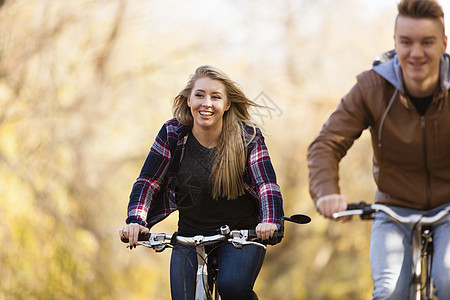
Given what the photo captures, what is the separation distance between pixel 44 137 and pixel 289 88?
3648 mm

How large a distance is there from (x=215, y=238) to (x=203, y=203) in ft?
1.32

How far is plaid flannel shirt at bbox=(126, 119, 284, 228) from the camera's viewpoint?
406 cm

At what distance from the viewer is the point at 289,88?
10266mm

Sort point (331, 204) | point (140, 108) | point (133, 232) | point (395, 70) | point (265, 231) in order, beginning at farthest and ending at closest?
point (140, 108) → point (133, 232) → point (265, 231) → point (395, 70) → point (331, 204)

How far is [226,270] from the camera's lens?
3805 mm

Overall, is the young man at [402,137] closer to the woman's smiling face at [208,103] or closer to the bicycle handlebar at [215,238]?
the bicycle handlebar at [215,238]

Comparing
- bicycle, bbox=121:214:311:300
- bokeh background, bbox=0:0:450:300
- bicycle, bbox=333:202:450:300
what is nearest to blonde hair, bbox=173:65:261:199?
bicycle, bbox=121:214:311:300

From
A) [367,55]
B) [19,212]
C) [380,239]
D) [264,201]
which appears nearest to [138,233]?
[264,201]

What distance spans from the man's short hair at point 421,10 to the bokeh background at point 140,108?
6.74m

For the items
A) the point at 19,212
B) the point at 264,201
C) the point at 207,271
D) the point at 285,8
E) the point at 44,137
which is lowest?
the point at 207,271

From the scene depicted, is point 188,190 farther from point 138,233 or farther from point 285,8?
point 285,8

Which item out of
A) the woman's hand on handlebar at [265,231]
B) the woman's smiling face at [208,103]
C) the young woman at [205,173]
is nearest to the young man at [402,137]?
the woman's hand on handlebar at [265,231]

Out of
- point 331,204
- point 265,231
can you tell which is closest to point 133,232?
point 265,231

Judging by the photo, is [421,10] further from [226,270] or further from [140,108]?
[140,108]
